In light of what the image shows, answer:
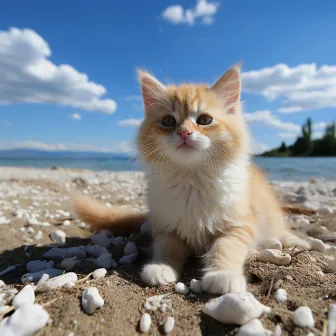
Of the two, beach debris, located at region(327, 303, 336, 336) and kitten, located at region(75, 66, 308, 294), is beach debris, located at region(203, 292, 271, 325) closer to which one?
beach debris, located at region(327, 303, 336, 336)

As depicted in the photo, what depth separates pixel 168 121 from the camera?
166cm

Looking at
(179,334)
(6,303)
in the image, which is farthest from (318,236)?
(6,303)

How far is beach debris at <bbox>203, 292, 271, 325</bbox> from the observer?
89 cm

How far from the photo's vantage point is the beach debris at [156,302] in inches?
40.2

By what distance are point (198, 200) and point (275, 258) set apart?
472 millimetres

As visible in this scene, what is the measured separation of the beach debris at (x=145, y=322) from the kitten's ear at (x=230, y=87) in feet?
4.24

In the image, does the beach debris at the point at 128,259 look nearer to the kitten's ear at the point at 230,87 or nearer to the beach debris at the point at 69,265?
the beach debris at the point at 69,265

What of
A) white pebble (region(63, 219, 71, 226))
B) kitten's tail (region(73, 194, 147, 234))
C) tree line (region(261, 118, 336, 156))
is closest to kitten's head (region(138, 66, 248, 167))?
kitten's tail (region(73, 194, 147, 234))

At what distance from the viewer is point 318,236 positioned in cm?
223

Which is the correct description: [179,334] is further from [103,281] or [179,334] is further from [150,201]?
[150,201]

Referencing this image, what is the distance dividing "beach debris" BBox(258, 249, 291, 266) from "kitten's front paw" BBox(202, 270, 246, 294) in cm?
32

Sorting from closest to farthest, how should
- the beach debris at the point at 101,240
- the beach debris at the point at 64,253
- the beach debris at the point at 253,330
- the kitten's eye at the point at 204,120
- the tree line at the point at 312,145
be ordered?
the beach debris at the point at 253,330 → the kitten's eye at the point at 204,120 → the beach debris at the point at 64,253 → the beach debris at the point at 101,240 → the tree line at the point at 312,145

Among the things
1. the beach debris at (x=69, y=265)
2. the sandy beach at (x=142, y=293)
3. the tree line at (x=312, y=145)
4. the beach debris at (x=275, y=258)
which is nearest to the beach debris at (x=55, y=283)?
the sandy beach at (x=142, y=293)

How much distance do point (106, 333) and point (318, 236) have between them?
75.6 inches
